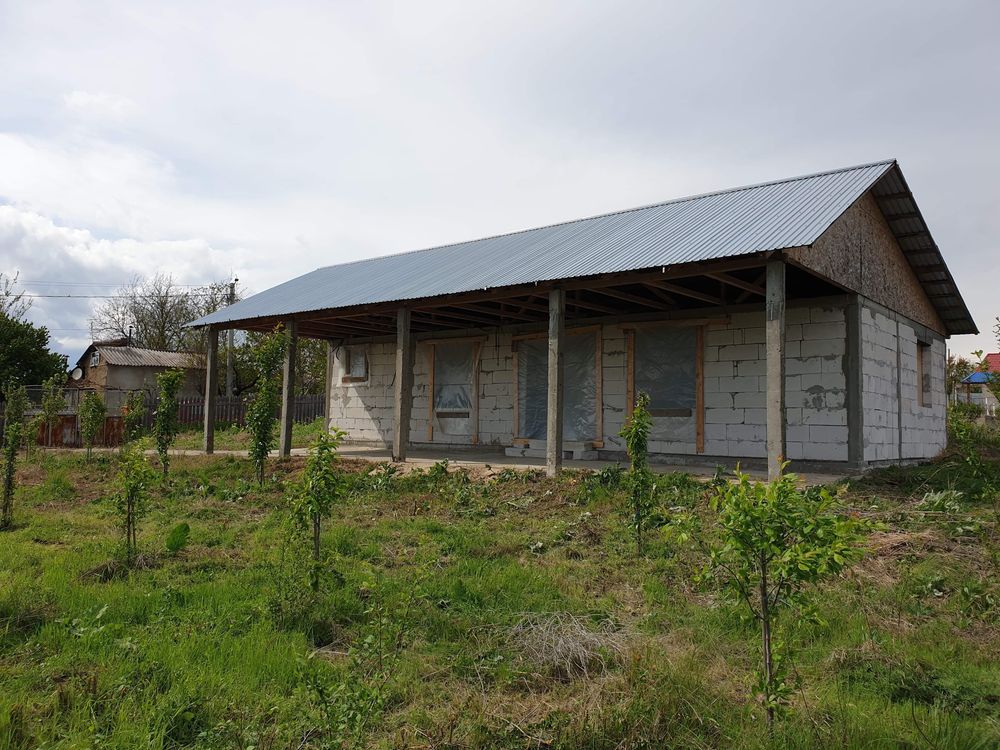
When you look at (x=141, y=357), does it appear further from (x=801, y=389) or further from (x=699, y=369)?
(x=801, y=389)

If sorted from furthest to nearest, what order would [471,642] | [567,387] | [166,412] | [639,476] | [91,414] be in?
1. [91,414]
2. [567,387]
3. [166,412]
4. [639,476]
5. [471,642]

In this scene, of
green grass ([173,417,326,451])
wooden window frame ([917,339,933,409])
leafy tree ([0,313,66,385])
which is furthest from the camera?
leafy tree ([0,313,66,385])

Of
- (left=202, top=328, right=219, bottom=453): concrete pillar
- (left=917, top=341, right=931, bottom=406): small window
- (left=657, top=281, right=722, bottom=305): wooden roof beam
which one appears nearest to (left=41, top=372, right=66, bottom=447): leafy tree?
(left=202, top=328, right=219, bottom=453): concrete pillar

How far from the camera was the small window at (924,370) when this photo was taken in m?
15.9

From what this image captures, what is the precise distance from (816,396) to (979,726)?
9.07m

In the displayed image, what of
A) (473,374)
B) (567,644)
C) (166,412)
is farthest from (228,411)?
(567,644)

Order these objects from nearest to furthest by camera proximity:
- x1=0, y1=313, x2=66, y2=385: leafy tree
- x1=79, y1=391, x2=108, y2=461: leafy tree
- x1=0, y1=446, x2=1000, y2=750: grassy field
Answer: x1=0, y1=446, x2=1000, y2=750: grassy field < x1=79, y1=391, x2=108, y2=461: leafy tree < x1=0, y1=313, x2=66, y2=385: leafy tree

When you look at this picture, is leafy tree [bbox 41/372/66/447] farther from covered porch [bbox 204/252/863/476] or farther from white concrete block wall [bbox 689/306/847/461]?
white concrete block wall [bbox 689/306/847/461]

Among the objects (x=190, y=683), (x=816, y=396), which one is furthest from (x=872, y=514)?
(x=190, y=683)

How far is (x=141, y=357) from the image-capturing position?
1631 inches

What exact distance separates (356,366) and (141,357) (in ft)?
90.0

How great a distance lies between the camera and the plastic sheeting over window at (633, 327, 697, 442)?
1342cm

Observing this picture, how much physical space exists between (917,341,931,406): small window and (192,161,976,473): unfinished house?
0.07 m

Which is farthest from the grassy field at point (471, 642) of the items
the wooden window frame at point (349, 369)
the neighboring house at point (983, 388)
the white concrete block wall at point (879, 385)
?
the wooden window frame at point (349, 369)
